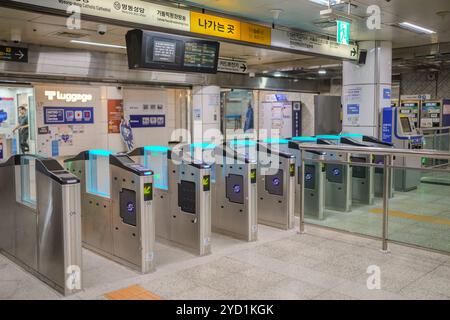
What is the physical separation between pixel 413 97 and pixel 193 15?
891 cm

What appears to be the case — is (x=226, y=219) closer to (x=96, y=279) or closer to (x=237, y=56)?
(x=96, y=279)

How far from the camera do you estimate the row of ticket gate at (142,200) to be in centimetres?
385

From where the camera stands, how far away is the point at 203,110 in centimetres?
972

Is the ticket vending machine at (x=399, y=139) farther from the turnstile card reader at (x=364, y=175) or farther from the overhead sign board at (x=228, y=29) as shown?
the overhead sign board at (x=228, y=29)

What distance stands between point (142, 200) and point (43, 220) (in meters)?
0.89

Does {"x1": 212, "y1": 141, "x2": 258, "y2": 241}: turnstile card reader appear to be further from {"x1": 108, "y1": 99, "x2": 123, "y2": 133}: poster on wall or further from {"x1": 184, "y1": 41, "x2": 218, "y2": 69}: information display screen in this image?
{"x1": 108, "y1": 99, "x2": 123, "y2": 133}: poster on wall

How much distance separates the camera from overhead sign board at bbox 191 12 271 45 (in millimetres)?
5105

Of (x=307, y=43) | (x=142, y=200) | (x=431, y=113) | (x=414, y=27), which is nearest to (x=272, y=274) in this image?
(x=142, y=200)

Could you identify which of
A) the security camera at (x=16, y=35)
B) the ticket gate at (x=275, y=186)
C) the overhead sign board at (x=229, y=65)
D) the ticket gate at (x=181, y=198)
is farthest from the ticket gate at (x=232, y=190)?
the security camera at (x=16, y=35)

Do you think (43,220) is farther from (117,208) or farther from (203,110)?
(203,110)

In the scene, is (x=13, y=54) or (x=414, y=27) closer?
(x=13, y=54)

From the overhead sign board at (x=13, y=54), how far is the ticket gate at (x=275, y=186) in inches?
158

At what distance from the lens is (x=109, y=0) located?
419cm

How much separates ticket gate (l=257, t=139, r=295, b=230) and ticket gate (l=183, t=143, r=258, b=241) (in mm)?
520
